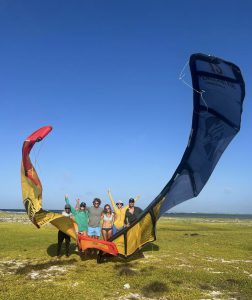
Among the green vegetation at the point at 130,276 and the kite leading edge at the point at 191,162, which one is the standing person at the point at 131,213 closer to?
the kite leading edge at the point at 191,162

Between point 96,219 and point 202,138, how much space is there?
18.5 feet

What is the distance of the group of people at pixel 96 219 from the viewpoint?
15703 millimetres

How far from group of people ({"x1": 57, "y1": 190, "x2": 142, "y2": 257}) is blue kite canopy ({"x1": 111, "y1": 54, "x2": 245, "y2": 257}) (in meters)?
1.20

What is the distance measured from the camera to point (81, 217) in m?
15.9

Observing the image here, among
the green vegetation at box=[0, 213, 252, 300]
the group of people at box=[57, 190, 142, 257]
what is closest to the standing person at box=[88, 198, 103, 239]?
the group of people at box=[57, 190, 142, 257]

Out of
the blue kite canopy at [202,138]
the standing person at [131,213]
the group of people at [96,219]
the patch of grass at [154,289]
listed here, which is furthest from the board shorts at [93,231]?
the patch of grass at [154,289]

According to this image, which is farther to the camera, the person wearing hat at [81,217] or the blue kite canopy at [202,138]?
the person wearing hat at [81,217]

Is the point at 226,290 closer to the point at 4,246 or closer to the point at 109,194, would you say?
the point at 109,194

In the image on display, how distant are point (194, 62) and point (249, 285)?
7.26 metres

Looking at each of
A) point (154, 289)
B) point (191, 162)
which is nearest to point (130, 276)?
point (154, 289)

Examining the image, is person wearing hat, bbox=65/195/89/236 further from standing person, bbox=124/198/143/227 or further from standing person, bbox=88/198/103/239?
standing person, bbox=124/198/143/227

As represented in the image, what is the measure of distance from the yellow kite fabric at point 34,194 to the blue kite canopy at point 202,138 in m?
2.32

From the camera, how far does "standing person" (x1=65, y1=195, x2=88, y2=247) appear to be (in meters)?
15.9

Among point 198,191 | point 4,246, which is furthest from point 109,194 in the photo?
point 4,246
